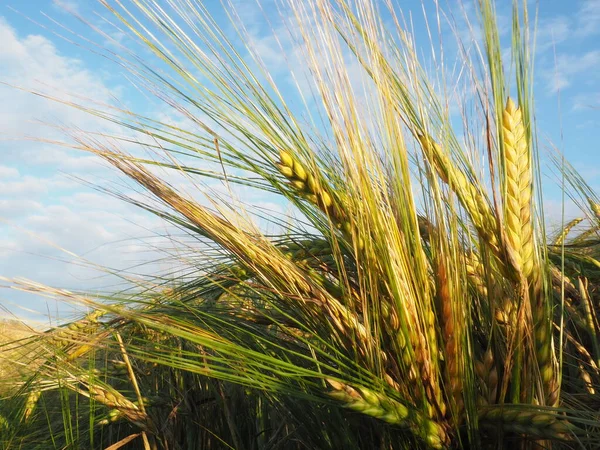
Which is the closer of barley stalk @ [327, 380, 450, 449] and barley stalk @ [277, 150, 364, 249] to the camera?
barley stalk @ [327, 380, 450, 449]

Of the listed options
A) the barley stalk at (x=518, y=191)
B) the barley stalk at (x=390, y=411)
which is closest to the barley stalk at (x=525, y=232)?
the barley stalk at (x=518, y=191)

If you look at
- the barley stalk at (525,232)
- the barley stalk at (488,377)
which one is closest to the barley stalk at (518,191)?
the barley stalk at (525,232)

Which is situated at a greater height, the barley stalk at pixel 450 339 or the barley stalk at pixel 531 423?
the barley stalk at pixel 450 339

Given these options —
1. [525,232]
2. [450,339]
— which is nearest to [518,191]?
[525,232]

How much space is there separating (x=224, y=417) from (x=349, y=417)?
17.8 inches

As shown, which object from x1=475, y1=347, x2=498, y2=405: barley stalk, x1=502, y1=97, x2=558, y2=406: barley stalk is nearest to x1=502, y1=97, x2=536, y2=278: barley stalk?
x1=502, y1=97, x2=558, y2=406: barley stalk

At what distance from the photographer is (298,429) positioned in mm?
889

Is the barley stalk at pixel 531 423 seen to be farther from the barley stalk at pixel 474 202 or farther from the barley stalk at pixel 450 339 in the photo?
the barley stalk at pixel 474 202

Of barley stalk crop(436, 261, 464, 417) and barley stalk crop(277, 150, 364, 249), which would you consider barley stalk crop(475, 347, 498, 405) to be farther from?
barley stalk crop(277, 150, 364, 249)

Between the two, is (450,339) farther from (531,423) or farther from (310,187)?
(310,187)

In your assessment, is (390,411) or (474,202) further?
(474,202)

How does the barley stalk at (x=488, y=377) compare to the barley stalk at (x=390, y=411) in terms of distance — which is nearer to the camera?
the barley stalk at (x=390, y=411)

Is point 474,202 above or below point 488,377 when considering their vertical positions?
above

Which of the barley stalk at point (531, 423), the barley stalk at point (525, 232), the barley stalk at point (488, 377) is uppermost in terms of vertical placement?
the barley stalk at point (525, 232)
